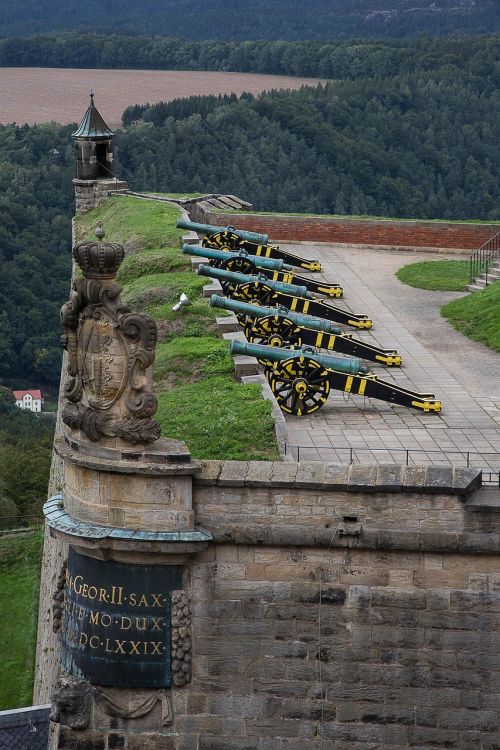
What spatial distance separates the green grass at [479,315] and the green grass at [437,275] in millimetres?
1860

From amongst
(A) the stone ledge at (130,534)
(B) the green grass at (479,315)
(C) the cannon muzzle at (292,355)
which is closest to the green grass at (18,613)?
(C) the cannon muzzle at (292,355)

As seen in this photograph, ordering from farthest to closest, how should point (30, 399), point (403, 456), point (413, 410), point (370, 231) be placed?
point (30, 399) < point (370, 231) < point (413, 410) < point (403, 456)

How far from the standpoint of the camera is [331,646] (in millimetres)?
18047

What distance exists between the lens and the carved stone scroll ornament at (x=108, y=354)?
1772 cm

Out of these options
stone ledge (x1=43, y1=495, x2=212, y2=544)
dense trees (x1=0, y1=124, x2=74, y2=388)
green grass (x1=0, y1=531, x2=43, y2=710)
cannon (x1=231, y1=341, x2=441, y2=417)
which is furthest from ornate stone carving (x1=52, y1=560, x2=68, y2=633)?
dense trees (x1=0, y1=124, x2=74, y2=388)

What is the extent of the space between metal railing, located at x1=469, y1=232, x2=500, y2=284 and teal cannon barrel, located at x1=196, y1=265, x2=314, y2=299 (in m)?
5.12

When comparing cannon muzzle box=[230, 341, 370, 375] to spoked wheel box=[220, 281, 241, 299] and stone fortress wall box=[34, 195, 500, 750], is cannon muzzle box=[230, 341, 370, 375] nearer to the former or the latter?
spoked wheel box=[220, 281, 241, 299]

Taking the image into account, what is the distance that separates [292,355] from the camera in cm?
2311

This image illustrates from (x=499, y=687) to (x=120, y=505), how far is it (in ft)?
13.7

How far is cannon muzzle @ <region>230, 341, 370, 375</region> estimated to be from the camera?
23250mm

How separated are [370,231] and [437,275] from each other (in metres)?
5.48

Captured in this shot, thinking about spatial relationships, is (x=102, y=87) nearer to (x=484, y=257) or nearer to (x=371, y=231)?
(x=371, y=231)

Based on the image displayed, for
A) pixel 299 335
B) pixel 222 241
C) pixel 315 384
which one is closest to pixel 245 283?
pixel 299 335

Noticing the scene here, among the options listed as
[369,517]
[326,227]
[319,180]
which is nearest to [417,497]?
[369,517]
